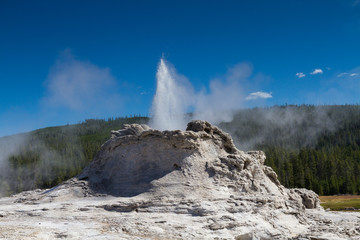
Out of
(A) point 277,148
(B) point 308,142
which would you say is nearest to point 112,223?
(A) point 277,148

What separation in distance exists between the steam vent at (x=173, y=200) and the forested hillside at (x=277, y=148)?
44761 millimetres

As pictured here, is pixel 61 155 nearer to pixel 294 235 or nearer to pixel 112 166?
pixel 112 166

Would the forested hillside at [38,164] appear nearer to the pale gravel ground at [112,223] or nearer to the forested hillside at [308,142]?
the forested hillside at [308,142]

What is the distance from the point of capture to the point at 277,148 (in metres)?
95.8

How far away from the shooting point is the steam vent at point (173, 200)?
1047cm

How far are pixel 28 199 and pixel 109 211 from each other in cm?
575

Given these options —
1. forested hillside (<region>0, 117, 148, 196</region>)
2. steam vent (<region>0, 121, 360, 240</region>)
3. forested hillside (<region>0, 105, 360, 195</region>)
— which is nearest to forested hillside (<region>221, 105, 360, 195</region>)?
forested hillside (<region>0, 105, 360, 195</region>)

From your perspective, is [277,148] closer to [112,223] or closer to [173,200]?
[173,200]

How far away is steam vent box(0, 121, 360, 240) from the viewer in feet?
34.3

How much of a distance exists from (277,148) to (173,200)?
3507 inches

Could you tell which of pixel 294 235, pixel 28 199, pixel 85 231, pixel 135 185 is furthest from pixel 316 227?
pixel 28 199

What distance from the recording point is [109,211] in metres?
12.3

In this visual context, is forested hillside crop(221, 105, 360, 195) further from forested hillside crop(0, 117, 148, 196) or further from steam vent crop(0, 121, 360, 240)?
forested hillside crop(0, 117, 148, 196)

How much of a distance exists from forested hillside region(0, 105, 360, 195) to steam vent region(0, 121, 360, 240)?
4476cm
